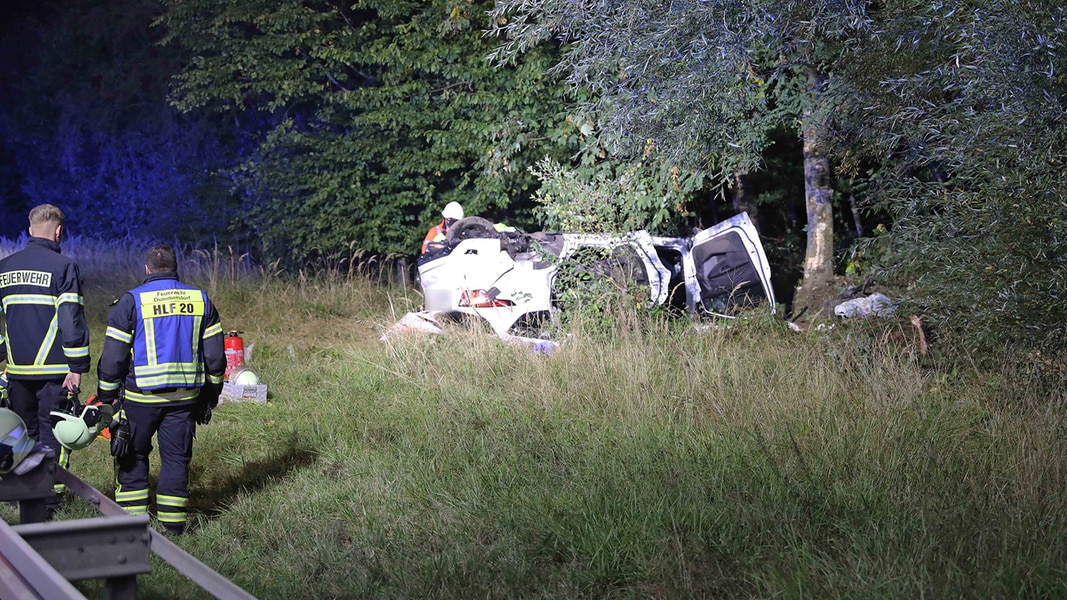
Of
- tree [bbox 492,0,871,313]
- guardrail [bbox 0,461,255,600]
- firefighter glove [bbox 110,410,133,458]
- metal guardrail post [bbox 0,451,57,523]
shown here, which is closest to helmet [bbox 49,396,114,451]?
firefighter glove [bbox 110,410,133,458]

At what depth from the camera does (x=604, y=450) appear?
644 cm

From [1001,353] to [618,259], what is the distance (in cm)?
394

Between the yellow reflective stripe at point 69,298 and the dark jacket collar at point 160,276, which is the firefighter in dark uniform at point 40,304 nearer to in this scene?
the yellow reflective stripe at point 69,298

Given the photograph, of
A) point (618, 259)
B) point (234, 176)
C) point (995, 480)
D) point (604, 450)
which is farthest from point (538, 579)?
point (234, 176)

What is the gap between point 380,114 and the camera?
1684cm

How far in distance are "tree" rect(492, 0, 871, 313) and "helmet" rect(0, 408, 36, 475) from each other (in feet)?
21.0

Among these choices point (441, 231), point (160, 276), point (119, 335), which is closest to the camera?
point (119, 335)

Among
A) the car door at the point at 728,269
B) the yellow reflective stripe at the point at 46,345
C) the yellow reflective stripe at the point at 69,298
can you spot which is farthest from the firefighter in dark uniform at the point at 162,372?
the car door at the point at 728,269

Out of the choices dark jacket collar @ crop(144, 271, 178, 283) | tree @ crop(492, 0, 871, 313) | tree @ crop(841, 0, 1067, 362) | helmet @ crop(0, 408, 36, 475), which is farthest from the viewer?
tree @ crop(492, 0, 871, 313)

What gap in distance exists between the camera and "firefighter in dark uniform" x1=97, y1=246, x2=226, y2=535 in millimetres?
5453

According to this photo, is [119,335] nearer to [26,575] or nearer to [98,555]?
[98,555]

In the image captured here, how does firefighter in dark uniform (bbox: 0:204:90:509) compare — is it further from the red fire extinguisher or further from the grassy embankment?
the red fire extinguisher

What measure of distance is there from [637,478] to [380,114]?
40.2ft

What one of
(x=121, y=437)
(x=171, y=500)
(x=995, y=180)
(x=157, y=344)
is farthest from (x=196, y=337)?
(x=995, y=180)
